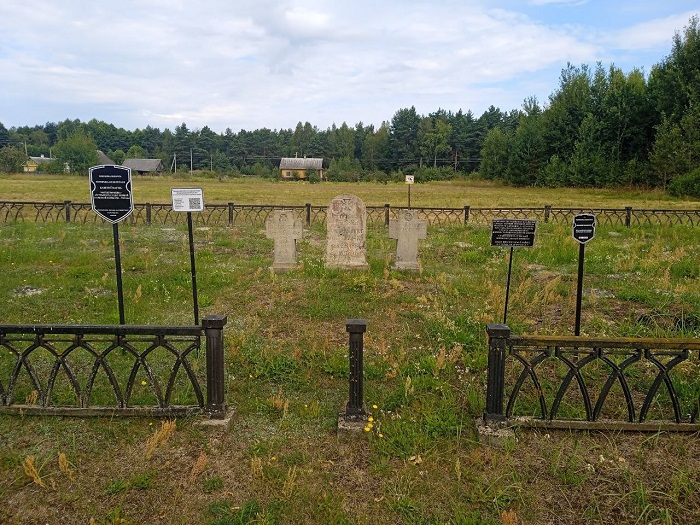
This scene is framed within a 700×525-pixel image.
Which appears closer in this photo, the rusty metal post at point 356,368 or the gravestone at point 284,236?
the rusty metal post at point 356,368

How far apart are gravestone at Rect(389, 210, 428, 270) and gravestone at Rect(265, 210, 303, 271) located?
231cm

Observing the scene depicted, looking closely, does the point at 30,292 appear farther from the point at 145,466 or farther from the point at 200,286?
the point at 145,466

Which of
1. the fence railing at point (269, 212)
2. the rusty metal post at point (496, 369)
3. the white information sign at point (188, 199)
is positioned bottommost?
the rusty metal post at point (496, 369)

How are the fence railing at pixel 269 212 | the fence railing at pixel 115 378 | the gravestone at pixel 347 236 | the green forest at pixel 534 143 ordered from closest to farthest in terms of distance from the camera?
the fence railing at pixel 115 378, the gravestone at pixel 347 236, the fence railing at pixel 269 212, the green forest at pixel 534 143

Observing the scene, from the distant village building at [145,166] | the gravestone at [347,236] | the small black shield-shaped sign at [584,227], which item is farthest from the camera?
the distant village building at [145,166]

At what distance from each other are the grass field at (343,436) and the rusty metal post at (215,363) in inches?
9.5

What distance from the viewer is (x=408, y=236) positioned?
1111cm

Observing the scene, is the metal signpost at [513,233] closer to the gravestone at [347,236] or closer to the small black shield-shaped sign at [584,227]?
the small black shield-shaped sign at [584,227]

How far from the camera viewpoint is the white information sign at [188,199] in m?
6.58

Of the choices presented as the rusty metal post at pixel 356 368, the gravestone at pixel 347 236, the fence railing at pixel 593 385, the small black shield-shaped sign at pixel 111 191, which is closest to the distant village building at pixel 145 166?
the gravestone at pixel 347 236

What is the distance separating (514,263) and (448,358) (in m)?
6.39

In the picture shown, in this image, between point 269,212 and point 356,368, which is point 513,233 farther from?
point 269,212

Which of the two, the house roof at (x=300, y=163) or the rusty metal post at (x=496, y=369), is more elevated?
the house roof at (x=300, y=163)

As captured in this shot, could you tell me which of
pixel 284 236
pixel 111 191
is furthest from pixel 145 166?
pixel 111 191
